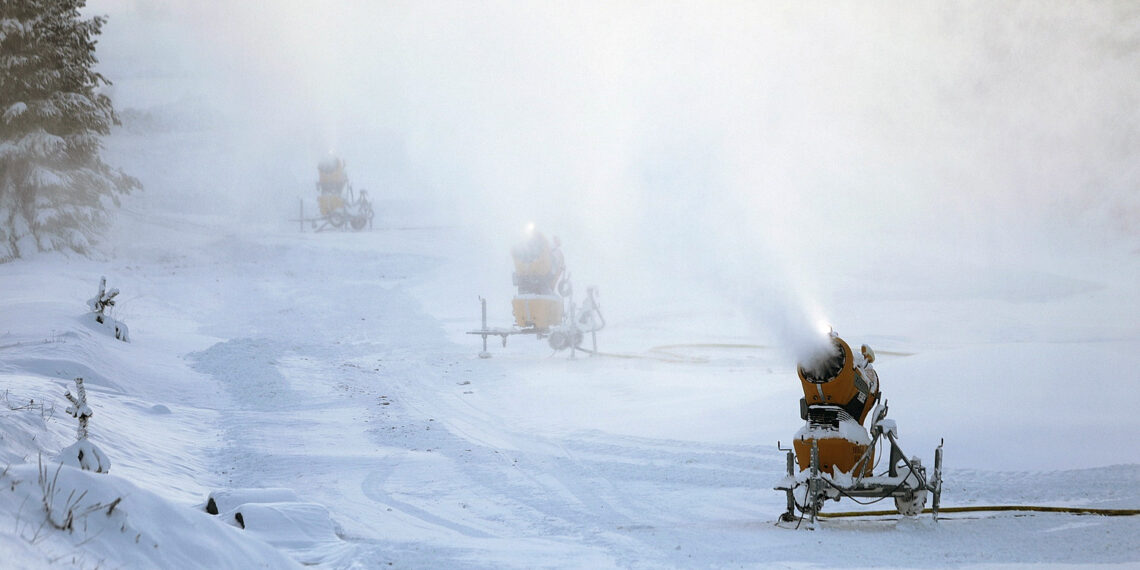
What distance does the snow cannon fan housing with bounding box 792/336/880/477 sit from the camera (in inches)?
329

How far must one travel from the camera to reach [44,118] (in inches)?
1118

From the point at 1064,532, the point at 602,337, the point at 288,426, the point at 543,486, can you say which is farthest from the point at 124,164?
the point at 1064,532

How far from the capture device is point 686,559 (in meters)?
7.07

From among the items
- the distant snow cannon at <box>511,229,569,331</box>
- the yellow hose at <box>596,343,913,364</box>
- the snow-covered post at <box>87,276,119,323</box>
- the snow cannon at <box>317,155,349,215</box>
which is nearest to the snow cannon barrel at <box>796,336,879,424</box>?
the yellow hose at <box>596,343,913,364</box>

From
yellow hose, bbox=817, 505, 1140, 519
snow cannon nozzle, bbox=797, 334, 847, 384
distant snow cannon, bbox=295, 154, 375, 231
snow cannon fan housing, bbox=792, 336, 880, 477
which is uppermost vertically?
distant snow cannon, bbox=295, 154, 375, 231

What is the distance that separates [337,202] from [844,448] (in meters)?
37.3

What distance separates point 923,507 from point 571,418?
19.3 ft

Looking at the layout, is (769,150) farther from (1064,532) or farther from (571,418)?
(1064,532)

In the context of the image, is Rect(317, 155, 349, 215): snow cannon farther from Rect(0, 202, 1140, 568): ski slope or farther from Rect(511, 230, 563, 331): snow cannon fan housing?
Rect(511, 230, 563, 331): snow cannon fan housing

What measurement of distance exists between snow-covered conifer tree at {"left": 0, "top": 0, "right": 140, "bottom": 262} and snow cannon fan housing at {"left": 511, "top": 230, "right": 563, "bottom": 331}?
54.0 ft

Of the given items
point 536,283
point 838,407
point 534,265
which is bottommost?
point 838,407

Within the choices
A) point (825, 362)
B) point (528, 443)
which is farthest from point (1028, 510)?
point (528, 443)

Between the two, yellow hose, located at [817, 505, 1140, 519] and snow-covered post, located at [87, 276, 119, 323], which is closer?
yellow hose, located at [817, 505, 1140, 519]

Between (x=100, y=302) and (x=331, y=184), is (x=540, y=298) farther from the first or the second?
(x=331, y=184)
